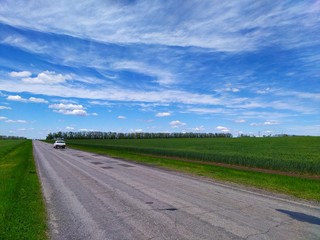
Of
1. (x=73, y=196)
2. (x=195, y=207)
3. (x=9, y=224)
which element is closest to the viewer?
(x=9, y=224)

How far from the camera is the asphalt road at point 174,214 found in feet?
20.8

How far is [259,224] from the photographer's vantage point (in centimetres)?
700

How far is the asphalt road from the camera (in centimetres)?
635

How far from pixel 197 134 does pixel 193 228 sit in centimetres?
18462

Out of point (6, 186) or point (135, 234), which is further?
point (6, 186)

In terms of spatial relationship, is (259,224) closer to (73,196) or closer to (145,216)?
(145,216)

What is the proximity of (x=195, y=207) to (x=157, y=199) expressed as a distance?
1619mm

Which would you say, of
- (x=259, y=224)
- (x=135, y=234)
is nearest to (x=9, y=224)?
(x=135, y=234)

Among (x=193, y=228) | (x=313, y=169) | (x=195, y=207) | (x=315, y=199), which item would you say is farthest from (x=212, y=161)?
(x=193, y=228)

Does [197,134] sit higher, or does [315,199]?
[197,134]

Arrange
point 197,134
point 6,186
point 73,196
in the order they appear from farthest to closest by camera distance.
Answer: point 197,134 → point 6,186 → point 73,196

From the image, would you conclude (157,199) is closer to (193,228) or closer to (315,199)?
(193,228)

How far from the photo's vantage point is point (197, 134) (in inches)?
7470

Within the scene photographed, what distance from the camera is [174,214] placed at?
792 cm
